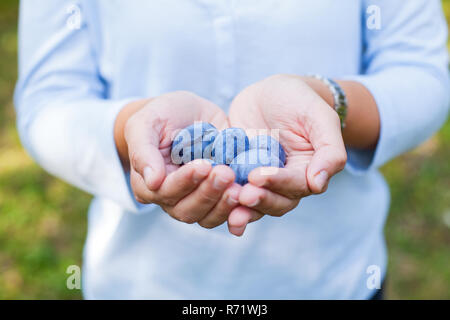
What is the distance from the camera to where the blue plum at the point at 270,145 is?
82 centimetres

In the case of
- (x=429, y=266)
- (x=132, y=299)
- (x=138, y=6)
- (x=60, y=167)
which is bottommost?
(x=429, y=266)

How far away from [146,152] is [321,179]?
0.26 m

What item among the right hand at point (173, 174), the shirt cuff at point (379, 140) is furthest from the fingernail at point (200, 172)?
the shirt cuff at point (379, 140)

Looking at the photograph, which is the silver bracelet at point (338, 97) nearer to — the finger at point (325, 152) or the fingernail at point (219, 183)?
the finger at point (325, 152)

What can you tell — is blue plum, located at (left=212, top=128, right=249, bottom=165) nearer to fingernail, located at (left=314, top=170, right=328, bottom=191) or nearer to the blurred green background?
fingernail, located at (left=314, top=170, right=328, bottom=191)

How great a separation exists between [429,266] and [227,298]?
1289mm

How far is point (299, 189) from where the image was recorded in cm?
70

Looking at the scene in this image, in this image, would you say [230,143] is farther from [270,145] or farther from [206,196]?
[206,196]

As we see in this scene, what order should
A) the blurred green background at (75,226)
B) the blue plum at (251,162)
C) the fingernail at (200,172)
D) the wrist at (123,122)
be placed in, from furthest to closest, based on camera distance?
the blurred green background at (75,226)
the wrist at (123,122)
the blue plum at (251,162)
the fingernail at (200,172)

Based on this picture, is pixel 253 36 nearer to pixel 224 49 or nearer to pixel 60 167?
pixel 224 49

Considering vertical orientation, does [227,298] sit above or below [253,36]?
below

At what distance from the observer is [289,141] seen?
86 cm

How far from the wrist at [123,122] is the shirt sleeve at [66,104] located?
1 cm
